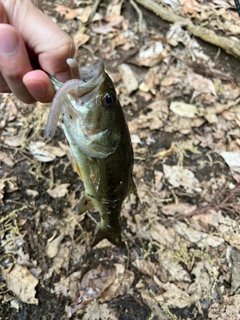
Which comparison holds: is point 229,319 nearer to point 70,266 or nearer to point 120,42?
point 70,266

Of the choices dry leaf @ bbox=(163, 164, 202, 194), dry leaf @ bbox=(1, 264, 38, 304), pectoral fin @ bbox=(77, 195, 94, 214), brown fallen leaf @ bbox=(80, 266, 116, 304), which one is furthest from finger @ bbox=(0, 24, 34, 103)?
dry leaf @ bbox=(163, 164, 202, 194)

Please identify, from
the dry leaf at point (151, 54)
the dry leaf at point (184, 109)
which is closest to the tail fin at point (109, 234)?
the dry leaf at point (184, 109)

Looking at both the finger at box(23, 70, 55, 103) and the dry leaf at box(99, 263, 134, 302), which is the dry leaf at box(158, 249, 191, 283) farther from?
the finger at box(23, 70, 55, 103)

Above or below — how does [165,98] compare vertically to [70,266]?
above

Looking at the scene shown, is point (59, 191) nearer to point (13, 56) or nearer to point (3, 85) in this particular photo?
point (3, 85)

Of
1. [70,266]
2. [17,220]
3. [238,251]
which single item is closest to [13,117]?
[17,220]

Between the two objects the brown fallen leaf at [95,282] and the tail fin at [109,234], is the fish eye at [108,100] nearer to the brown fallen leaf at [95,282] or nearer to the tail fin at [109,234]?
the tail fin at [109,234]
